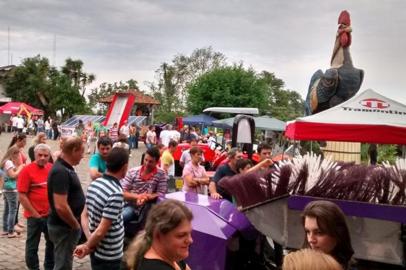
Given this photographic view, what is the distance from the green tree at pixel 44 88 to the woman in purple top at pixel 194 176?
161 ft

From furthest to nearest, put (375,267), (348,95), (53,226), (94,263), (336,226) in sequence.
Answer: (348,95), (53,226), (94,263), (375,267), (336,226)

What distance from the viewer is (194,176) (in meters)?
8.09

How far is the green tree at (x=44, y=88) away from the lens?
183 ft

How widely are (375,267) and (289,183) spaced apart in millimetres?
833

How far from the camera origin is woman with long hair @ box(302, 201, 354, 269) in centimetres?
279

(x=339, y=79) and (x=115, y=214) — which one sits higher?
(x=339, y=79)

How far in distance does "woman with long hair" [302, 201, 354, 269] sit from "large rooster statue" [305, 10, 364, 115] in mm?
8522

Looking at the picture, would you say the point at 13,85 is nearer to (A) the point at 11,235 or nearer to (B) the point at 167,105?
(B) the point at 167,105

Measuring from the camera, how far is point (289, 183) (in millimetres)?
4004

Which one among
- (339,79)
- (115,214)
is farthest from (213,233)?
(339,79)

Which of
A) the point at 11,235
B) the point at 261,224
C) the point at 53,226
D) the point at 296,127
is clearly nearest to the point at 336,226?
the point at 261,224

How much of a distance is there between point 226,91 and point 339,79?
1299 inches

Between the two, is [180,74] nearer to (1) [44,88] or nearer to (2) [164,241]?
(1) [44,88]

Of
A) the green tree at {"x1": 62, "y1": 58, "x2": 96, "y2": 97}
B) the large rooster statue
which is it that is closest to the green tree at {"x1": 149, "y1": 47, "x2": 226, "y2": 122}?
the green tree at {"x1": 62, "y1": 58, "x2": 96, "y2": 97}
